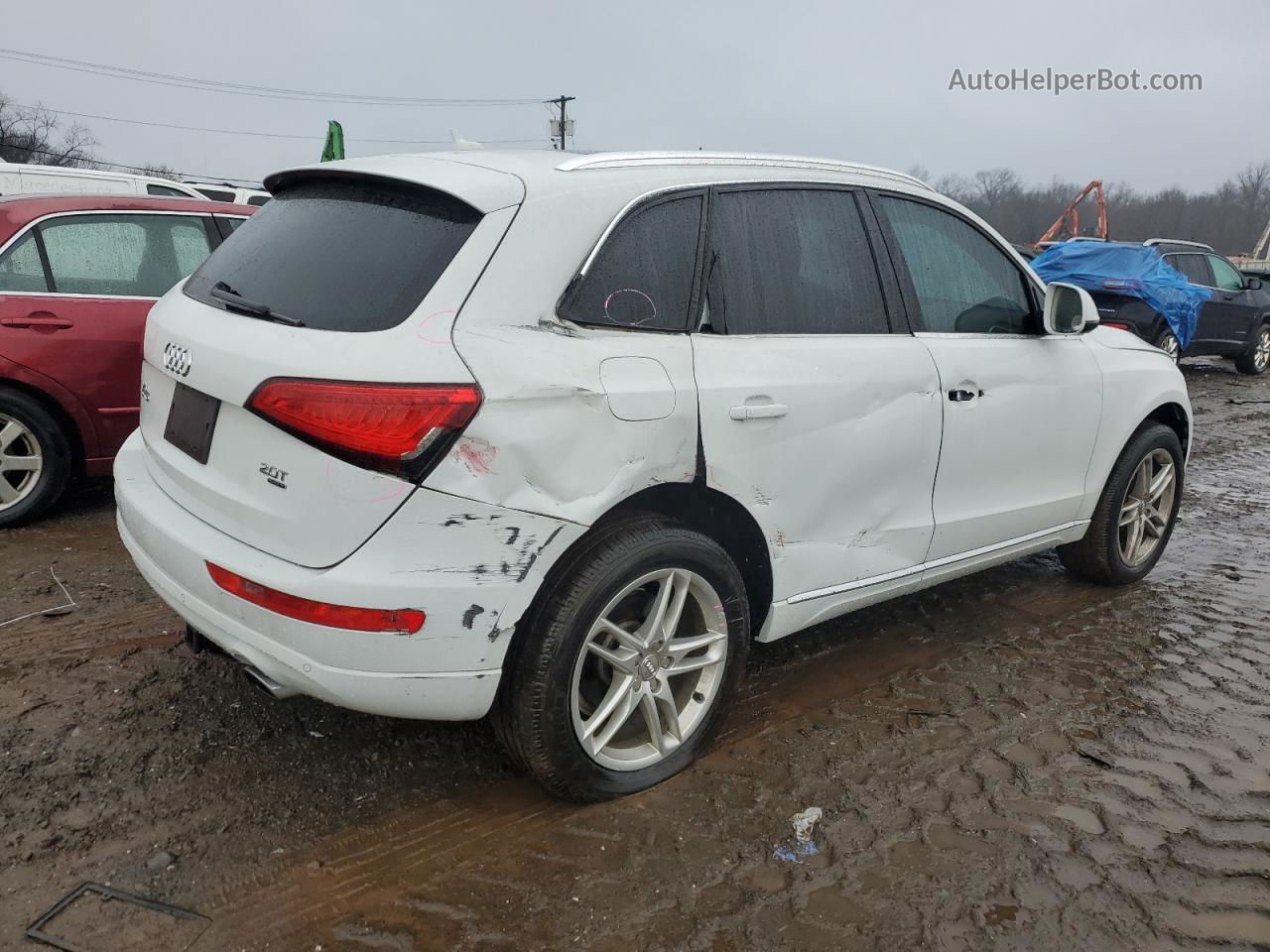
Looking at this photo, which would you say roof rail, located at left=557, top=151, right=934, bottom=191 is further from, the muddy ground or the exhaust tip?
the muddy ground

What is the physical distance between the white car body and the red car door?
204 cm

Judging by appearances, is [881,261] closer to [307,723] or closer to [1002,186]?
[307,723]

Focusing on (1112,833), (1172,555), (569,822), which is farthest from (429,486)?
(1172,555)

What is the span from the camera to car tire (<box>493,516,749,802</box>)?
2.37 m

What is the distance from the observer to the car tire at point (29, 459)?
15.1 feet

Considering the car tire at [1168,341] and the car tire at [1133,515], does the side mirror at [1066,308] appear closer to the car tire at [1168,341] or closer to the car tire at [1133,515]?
the car tire at [1133,515]

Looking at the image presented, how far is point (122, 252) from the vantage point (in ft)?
16.4

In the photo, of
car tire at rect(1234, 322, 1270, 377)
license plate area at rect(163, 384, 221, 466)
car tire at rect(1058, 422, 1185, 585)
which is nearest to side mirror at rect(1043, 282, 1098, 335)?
car tire at rect(1058, 422, 1185, 585)

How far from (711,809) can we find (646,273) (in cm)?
152

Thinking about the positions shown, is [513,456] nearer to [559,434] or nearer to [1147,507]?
[559,434]

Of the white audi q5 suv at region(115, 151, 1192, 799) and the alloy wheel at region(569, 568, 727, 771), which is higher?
the white audi q5 suv at region(115, 151, 1192, 799)

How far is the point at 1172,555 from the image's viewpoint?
5.09 metres

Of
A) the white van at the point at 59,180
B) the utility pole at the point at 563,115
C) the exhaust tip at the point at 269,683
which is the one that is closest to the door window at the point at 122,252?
the exhaust tip at the point at 269,683

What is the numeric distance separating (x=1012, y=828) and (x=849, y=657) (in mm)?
1120
